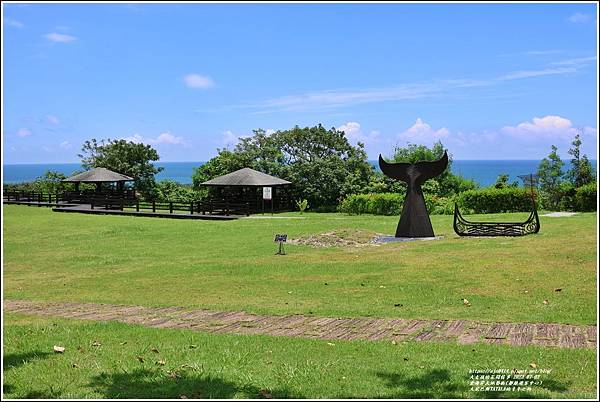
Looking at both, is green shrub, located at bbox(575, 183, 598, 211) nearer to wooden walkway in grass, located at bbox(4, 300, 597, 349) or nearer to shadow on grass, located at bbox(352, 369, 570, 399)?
wooden walkway in grass, located at bbox(4, 300, 597, 349)

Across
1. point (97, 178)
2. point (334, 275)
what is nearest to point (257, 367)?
point (334, 275)

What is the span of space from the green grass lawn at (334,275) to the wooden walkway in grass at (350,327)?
427 mm

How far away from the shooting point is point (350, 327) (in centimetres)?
761

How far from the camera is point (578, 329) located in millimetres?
7180

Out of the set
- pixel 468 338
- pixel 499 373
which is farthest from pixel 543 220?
pixel 499 373

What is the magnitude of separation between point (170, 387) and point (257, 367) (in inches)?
36.5

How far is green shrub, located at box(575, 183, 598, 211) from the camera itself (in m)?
Result: 26.5

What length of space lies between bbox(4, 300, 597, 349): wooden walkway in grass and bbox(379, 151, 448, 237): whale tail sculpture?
11102mm

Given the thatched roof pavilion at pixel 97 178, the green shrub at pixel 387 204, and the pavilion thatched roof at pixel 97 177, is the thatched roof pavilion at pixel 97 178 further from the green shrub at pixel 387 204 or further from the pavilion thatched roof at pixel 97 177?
the green shrub at pixel 387 204

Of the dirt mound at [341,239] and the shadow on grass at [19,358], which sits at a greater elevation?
the dirt mound at [341,239]

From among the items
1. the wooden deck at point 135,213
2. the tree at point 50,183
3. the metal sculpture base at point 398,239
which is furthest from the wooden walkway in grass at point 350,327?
the tree at point 50,183

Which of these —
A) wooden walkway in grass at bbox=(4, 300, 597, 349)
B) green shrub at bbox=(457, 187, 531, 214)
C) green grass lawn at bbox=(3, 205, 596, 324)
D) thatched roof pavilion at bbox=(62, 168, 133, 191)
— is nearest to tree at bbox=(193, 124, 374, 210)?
thatched roof pavilion at bbox=(62, 168, 133, 191)

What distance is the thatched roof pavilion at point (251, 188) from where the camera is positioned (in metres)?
37.1

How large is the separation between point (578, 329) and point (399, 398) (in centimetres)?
346
